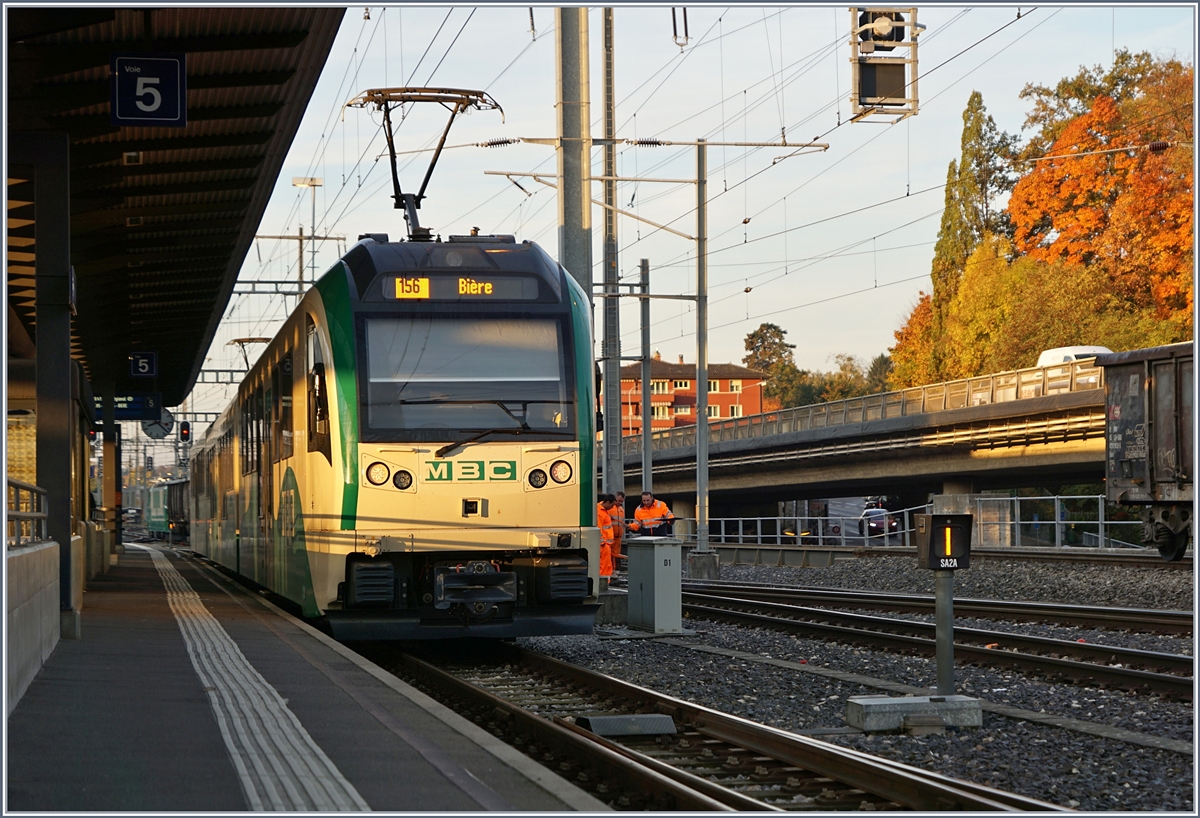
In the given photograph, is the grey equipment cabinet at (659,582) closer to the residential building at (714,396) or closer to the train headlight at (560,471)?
the train headlight at (560,471)

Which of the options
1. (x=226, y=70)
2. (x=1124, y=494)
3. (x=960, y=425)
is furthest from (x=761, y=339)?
(x=226, y=70)

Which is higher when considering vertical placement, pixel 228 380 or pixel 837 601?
pixel 228 380

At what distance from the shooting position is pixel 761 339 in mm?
147750

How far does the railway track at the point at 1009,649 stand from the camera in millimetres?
→ 10977

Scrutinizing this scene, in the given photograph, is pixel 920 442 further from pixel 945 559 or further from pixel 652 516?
pixel 945 559

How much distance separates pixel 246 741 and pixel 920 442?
119 feet

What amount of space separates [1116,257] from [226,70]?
136 ft

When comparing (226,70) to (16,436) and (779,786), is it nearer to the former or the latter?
(16,436)

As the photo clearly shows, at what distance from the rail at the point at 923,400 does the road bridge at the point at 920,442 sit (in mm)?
37

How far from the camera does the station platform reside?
19.8 feet

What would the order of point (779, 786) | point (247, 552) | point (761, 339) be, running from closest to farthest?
1. point (779, 786)
2. point (247, 552)
3. point (761, 339)

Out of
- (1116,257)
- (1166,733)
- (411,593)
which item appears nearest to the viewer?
(1166,733)

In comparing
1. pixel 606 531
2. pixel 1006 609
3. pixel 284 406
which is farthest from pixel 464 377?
pixel 606 531

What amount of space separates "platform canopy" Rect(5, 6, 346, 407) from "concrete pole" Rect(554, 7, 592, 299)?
3.56 m
